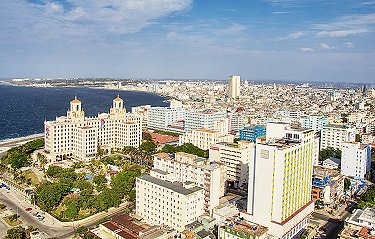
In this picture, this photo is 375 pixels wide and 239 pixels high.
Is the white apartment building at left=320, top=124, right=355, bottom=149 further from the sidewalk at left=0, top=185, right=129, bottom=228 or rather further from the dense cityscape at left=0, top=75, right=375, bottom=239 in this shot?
the sidewalk at left=0, top=185, right=129, bottom=228

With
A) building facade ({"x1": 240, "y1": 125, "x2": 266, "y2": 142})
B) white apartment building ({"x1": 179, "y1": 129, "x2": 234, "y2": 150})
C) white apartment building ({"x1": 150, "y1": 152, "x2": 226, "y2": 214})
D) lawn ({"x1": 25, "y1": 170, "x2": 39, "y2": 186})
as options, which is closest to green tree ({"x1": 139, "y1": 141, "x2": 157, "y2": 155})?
white apartment building ({"x1": 179, "y1": 129, "x2": 234, "y2": 150})

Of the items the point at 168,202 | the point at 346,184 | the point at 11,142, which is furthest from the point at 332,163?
the point at 11,142

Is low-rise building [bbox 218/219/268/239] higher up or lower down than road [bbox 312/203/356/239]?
higher up

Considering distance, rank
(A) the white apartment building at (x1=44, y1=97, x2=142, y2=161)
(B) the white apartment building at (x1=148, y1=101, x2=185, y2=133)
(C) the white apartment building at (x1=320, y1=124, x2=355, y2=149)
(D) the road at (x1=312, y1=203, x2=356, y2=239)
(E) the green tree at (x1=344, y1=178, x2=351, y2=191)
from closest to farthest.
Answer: (D) the road at (x1=312, y1=203, x2=356, y2=239) → (E) the green tree at (x1=344, y1=178, x2=351, y2=191) → (A) the white apartment building at (x1=44, y1=97, x2=142, y2=161) → (C) the white apartment building at (x1=320, y1=124, x2=355, y2=149) → (B) the white apartment building at (x1=148, y1=101, x2=185, y2=133)

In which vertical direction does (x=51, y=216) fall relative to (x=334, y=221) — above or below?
above

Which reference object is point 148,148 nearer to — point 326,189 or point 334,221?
point 326,189

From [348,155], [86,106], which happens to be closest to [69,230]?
[348,155]
